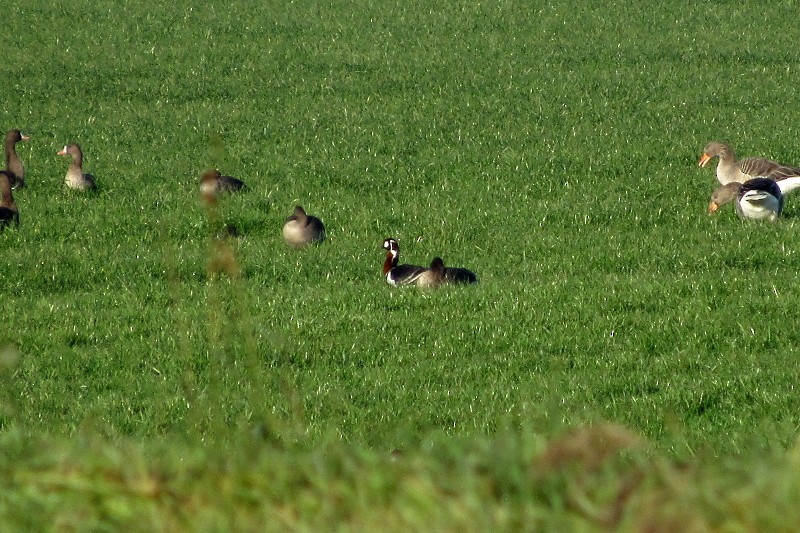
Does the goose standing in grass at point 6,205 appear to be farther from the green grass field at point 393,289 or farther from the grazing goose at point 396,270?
the grazing goose at point 396,270

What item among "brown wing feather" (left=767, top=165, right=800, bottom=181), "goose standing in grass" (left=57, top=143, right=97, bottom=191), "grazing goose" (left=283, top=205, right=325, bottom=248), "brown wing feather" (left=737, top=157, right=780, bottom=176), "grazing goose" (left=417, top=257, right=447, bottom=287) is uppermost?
"brown wing feather" (left=737, top=157, right=780, bottom=176)

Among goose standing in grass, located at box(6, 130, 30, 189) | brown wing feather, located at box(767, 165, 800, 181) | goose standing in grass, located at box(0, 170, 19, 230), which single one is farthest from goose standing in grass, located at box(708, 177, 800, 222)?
goose standing in grass, located at box(6, 130, 30, 189)

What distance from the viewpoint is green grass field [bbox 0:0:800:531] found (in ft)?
10.6

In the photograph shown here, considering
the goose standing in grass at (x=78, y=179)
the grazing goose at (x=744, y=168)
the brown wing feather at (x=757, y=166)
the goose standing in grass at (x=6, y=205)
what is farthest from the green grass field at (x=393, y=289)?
the brown wing feather at (x=757, y=166)

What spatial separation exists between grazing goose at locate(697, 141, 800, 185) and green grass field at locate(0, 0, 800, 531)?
0.55 m

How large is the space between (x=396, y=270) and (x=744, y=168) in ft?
23.3

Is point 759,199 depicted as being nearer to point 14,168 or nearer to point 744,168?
point 744,168

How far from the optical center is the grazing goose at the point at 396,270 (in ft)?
43.8

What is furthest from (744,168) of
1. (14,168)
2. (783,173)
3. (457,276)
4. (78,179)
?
(14,168)

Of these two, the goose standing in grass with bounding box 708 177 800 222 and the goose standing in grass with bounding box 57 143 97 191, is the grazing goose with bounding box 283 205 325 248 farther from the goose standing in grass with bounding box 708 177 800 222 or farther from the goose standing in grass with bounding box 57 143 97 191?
the goose standing in grass with bounding box 708 177 800 222

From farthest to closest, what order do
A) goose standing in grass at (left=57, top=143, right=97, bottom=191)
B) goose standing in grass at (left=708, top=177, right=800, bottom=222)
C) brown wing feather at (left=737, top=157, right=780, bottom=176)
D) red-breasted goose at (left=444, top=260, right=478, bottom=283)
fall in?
goose standing in grass at (left=57, top=143, right=97, bottom=191)
brown wing feather at (left=737, top=157, right=780, bottom=176)
goose standing in grass at (left=708, top=177, right=800, bottom=222)
red-breasted goose at (left=444, top=260, right=478, bottom=283)

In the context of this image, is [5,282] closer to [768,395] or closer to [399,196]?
[399,196]

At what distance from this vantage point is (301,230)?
1535 cm

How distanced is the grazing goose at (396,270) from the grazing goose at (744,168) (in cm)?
642
